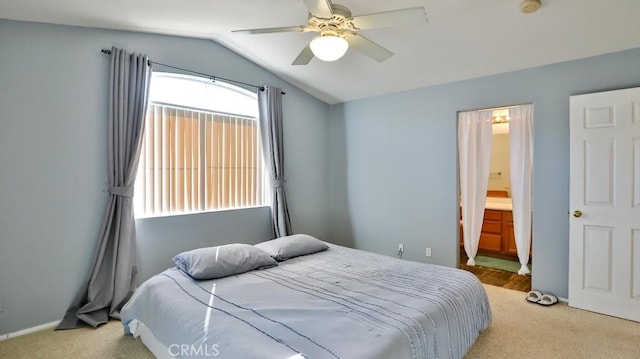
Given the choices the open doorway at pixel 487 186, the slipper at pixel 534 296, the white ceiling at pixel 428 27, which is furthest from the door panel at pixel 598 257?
the white ceiling at pixel 428 27

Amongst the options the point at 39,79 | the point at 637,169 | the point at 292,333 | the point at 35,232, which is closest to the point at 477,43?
the point at 637,169

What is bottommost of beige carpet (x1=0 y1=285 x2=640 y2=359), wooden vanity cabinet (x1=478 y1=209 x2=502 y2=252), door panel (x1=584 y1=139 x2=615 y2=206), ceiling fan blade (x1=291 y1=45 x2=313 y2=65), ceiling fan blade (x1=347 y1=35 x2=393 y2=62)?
beige carpet (x1=0 y1=285 x2=640 y2=359)

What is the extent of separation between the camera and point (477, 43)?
302cm

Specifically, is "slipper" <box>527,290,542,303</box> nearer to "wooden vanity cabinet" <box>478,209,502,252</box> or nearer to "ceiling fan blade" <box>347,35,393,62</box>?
"wooden vanity cabinet" <box>478,209,502,252</box>

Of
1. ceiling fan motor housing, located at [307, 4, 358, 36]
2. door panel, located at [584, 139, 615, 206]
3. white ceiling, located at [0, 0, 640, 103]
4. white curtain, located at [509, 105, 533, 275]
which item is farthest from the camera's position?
white curtain, located at [509, 105, 533, 275]

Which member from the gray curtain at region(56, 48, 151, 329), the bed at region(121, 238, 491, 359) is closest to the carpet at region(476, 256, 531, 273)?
the bed at region(121, 238, 491, 359)

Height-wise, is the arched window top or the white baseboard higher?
the arched window top

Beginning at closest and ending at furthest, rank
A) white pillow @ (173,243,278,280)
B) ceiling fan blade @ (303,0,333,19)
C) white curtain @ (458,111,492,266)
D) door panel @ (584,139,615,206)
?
ceiling fan blade @ (303,0,333,19) < white pillow @ (173,243,278,280) < door panel @ (584,139,615,206) < white curtain @ (458,111,492,266)

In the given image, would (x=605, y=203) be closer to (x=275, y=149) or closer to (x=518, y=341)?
(x=518, y=341)

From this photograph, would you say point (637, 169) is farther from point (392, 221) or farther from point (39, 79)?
point (39, 79)

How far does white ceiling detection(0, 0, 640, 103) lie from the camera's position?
98.1 inches

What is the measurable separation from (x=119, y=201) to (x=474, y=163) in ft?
12.7

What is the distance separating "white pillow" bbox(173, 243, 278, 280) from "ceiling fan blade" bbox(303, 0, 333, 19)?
1.88 meters

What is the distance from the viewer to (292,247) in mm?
3027
